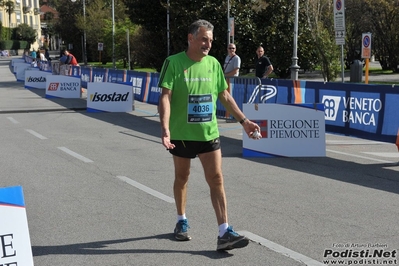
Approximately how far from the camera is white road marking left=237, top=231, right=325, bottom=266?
5846 mm

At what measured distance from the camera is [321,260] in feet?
19.4

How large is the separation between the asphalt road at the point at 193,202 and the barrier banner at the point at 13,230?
1.20 meters

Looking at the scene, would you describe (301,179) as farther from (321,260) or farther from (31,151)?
(31,151)

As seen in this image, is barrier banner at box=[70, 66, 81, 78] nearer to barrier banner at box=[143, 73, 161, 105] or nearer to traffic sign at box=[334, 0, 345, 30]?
barrier banner at box=[143, 73, 161, 105]

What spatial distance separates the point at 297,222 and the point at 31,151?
7004 mm

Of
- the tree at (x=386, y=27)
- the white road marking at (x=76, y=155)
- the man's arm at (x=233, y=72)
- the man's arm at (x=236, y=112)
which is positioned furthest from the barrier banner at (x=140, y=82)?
the tree at (x=386, y=27)

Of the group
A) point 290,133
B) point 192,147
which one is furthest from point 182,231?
point 290,133

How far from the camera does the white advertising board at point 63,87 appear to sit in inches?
1095

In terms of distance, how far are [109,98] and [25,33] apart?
422ft

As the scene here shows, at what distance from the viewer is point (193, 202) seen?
8.41 m

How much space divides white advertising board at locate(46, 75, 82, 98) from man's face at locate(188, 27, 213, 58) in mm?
22090

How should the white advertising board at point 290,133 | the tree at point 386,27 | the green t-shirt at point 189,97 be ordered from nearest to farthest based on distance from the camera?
the green t-shirt at point 189,97 → the white advertising board at point 290,133 → the tree at point 386,27

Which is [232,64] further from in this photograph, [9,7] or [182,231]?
[9,7]

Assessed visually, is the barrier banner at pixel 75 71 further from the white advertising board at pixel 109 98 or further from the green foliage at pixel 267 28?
the white advertising board at pixel 109 98
